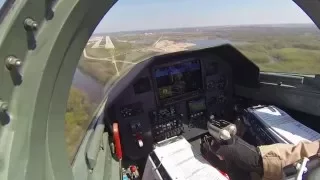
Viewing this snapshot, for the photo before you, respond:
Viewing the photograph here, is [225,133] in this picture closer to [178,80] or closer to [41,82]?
[178,80]

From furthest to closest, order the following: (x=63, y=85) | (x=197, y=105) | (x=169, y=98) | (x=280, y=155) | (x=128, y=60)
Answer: (x=197, y=105), (x=169, y=98), (x=128, y=60), (x=280, y=155), (x=63, y=85)

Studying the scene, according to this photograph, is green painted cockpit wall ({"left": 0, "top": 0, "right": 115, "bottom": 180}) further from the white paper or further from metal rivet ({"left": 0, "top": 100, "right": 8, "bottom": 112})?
the white paper

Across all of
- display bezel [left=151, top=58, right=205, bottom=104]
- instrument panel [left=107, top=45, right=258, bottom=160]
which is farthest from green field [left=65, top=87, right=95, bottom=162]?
display bezel [left=151, top=58, right=205, bottom=104]

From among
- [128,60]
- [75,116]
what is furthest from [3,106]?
[128,60]

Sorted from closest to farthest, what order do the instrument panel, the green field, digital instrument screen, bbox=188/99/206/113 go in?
the green field, the instrument panel, digital instrument screen, bbox=188/99/206/113

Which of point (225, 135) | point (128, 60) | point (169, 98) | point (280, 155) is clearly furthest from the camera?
point (169, 98)

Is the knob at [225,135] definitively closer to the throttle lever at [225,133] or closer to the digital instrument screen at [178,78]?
the throttle lever at [225,133]

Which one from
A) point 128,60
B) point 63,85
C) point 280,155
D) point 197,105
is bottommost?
point 197,105

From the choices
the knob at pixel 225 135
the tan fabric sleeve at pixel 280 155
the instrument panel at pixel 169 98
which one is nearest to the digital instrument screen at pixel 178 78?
the instrument panel at pixel 169 98
